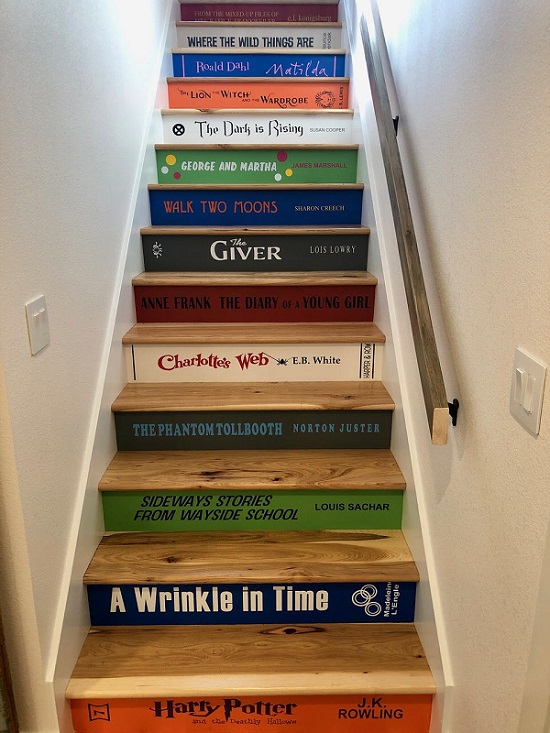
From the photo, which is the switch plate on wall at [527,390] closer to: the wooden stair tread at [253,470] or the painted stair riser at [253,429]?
the wooden stair tread at [253,470]

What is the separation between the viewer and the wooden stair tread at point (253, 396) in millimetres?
1707

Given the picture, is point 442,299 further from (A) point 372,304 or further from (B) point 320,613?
(B) point 320,613

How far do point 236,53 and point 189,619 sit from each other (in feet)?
8.09

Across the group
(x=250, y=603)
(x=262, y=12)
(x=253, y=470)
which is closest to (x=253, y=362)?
(x=253, y=470)

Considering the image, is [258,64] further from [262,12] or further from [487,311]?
[487,311]

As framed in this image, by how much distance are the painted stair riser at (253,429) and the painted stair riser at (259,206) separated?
2.88 feet

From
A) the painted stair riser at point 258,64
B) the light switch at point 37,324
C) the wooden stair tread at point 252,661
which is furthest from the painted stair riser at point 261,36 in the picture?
the wooden stair tread at point 252,661

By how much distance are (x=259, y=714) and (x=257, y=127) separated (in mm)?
2191

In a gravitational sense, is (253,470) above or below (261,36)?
below

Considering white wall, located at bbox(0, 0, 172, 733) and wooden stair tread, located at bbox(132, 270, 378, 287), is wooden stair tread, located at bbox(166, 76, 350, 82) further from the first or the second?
wooden stair tread, located at bbox(132, 270, 378, 287)

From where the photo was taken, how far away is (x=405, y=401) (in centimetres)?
161

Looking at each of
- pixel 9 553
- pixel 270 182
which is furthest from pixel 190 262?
pixel 9 553

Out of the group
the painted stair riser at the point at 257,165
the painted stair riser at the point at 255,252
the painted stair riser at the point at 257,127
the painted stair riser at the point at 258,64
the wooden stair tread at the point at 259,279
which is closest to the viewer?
the wooden stair tread at the point at 259,279

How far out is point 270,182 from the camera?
2.36 metres
